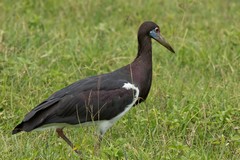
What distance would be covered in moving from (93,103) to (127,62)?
2168 millimetres

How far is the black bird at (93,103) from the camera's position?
661 centimetres

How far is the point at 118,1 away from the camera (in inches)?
427

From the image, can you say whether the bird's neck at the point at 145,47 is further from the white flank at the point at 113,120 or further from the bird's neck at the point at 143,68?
the white flank at the point at 113,120

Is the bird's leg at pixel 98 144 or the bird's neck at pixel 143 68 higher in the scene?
the bird's neck at pixel 143 68

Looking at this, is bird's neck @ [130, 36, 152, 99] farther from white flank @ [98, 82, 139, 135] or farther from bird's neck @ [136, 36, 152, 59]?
white flank @ [98, 82, 139, 135]

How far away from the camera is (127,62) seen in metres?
8.88

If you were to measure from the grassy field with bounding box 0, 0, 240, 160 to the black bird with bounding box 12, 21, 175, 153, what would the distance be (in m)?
0.18

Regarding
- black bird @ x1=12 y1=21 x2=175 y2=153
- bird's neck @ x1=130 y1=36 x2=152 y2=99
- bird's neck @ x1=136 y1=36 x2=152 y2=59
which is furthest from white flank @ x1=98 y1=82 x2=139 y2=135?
bird's neck @ x1=136 y1=36 x2=152 y2=59

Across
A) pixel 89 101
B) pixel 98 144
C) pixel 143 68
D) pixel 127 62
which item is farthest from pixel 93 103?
pixel 127 62

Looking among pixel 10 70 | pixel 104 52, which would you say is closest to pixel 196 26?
pixel 104 52

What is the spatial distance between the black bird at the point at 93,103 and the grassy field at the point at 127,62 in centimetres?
18

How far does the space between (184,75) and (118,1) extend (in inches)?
103

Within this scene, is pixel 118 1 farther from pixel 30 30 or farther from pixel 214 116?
pixel 214 116

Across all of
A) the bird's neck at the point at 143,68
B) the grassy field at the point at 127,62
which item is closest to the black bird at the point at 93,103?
the bird's neck at the point at 143,68
